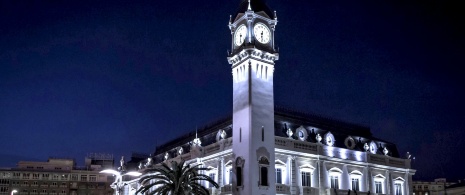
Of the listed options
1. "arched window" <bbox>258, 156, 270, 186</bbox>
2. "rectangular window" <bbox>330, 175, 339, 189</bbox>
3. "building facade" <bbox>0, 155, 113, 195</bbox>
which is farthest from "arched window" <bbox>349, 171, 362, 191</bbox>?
"building facade" <bbox>0, 155, 113, 195</bbox>

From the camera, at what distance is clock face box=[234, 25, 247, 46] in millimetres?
66688

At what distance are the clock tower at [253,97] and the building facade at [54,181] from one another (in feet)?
298

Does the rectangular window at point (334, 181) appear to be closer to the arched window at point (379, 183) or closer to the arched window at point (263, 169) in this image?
the arched window at point (379, 183)

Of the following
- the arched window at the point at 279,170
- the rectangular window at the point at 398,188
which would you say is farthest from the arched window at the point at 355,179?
the arched window at the point at 279,170

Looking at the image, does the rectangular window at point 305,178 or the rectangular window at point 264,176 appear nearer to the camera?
the rectangular window at point 264,176

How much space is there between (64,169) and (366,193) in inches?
4116

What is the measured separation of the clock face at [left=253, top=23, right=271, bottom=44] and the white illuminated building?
13cm

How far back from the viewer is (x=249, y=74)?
2510 inches

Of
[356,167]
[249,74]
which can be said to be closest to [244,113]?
[249,74]

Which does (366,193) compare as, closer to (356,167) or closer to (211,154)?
(356,167)

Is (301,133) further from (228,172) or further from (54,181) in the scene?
(54,181)

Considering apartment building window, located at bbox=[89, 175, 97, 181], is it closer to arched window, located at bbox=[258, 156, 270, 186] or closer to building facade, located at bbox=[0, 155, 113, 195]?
building facade, located at bbox=[0, 155, 113, 195]

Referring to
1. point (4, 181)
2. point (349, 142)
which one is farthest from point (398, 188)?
point (4, 181)

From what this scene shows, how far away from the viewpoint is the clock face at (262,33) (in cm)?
6644
